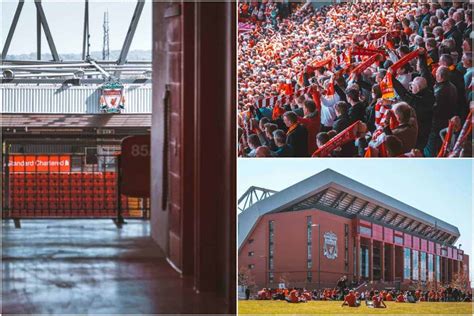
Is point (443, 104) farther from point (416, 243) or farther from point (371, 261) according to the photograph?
point (371, 261)

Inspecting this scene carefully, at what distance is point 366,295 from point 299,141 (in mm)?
853

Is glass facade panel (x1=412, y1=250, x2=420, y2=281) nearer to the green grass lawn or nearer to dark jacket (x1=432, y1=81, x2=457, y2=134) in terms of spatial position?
the green grass lawn

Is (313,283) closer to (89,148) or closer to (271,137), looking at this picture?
(271,137)

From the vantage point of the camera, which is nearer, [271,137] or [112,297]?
[271,137]

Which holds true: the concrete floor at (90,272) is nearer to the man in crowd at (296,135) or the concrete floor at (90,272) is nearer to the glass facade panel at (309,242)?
the glass facade panel at (309,242)

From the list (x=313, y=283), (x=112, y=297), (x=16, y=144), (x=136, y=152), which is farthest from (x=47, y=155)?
(x=313, y=283)

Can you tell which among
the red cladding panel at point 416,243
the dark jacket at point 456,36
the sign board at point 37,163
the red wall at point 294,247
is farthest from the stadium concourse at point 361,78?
the sign board at point 37,163

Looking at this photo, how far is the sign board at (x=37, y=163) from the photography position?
16.1ft

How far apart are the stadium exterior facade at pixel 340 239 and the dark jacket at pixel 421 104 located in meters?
0.38

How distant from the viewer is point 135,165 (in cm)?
501

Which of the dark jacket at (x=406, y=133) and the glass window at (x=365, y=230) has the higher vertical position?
the dark jacket at (x=406, y=133)

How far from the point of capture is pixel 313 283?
4562 mm

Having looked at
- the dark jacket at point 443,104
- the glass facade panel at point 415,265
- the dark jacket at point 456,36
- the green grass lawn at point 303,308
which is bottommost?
the green grass lawn at point 303,308

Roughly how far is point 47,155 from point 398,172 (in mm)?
1858
